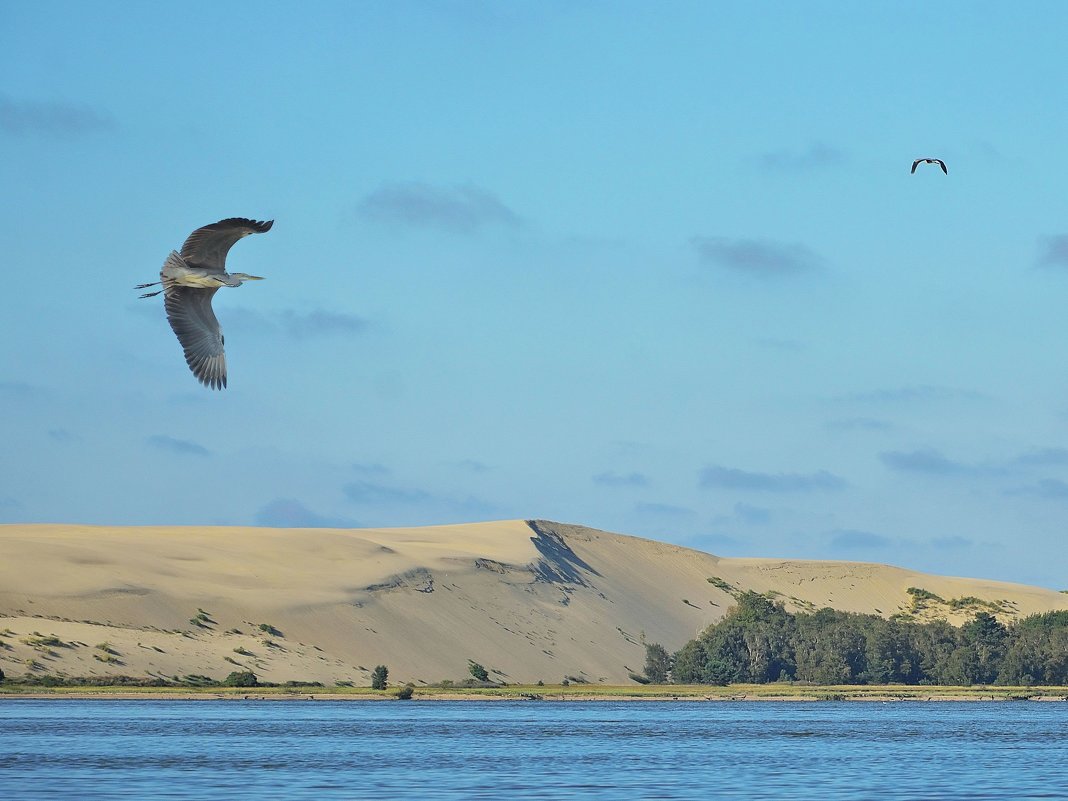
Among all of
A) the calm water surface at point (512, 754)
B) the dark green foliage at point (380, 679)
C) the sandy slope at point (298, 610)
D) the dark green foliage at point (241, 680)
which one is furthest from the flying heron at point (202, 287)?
the dark green foliage at point (380, 679)

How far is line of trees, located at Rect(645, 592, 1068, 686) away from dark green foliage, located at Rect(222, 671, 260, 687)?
40.0 m

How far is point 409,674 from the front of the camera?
152 metres

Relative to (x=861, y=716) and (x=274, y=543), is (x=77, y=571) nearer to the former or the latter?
(x=274, y=543)

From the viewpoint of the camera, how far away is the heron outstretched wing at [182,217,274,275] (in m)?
39.2

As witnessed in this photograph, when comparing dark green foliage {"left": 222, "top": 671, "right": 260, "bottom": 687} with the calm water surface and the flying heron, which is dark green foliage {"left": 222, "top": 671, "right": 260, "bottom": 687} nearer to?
the calm water surface

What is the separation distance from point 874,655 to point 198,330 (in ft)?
377

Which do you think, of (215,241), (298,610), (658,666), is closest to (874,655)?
(658,666)

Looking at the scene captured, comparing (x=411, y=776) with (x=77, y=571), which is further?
(x=77, y=571)

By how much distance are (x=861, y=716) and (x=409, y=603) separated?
69.2 metres

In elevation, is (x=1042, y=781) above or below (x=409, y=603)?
below

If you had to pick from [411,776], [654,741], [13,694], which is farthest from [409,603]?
[411,776]

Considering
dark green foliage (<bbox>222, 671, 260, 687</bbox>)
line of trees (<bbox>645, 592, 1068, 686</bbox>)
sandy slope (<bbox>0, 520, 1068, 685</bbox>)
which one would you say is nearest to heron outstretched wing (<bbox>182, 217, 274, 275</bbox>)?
sandy slope (<bbox>0, 520, 1068, 685</bbox>)

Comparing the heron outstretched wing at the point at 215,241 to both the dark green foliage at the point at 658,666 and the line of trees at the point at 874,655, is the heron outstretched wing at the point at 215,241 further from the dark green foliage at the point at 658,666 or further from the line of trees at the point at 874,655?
the dark green foliage at the point at 658,666

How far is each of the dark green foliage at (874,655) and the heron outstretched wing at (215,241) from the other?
114m
